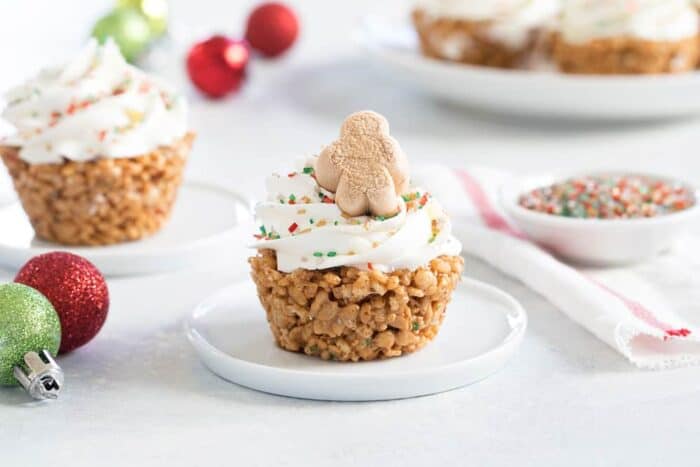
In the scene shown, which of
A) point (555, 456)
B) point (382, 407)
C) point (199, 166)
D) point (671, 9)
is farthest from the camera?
point (671, 9)

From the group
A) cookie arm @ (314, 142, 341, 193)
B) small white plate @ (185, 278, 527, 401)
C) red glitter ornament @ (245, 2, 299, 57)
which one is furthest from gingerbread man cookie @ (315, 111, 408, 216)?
red glitter ornament @ (245, 2, 299, 57)

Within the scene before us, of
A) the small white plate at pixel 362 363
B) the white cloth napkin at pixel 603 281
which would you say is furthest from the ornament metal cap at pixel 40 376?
the white cloth napkin at pixel 603 281

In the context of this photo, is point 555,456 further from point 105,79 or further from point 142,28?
point 142,28

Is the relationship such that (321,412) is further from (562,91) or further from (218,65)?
(218,65)

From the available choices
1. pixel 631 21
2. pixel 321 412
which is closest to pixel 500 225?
pixel 321 412

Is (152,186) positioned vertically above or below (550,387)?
above

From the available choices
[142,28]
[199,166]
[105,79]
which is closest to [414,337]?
[105,79]

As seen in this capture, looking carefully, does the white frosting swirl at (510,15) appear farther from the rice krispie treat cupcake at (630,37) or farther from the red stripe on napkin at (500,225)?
the red stripe on napkin at (500,225)

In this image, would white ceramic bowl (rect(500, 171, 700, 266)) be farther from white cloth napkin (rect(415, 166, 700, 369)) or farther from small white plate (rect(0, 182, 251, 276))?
small white plate (rect(0, 182, 251, 276))
